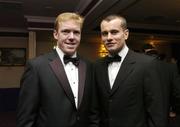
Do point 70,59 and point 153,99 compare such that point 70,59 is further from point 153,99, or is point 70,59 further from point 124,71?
point 153,99

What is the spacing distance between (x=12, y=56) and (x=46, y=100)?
858 centimetres

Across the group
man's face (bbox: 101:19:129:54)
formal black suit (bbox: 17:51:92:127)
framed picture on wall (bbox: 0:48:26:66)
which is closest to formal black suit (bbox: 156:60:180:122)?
man's face (bbox: 101:19:129:54)

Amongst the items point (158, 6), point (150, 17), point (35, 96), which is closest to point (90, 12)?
point (158, 6)

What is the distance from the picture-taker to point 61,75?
1874 mm

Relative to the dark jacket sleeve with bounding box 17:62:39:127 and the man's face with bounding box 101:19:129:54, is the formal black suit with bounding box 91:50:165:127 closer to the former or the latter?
the man's face with bounding box 101:19:129:54

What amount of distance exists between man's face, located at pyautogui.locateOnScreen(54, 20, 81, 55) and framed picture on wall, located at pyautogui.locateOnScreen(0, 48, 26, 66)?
847 centimetres

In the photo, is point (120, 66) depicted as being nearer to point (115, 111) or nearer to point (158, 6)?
point (115, 111)

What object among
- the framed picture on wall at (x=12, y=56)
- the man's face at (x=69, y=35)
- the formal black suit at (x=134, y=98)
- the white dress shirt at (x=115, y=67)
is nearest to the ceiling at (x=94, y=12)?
the framed picture on wall at (x=12, y=56)

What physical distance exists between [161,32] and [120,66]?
8029 millimetres

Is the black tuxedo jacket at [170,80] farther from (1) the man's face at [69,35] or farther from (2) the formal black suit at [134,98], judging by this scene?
(1) the man's face at [69,35]

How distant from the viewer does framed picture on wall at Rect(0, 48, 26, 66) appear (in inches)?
389

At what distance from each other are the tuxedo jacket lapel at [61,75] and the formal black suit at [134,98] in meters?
0.30

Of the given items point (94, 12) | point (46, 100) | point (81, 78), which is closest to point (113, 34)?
point (81, 78)

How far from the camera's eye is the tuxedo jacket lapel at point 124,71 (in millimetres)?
1992
